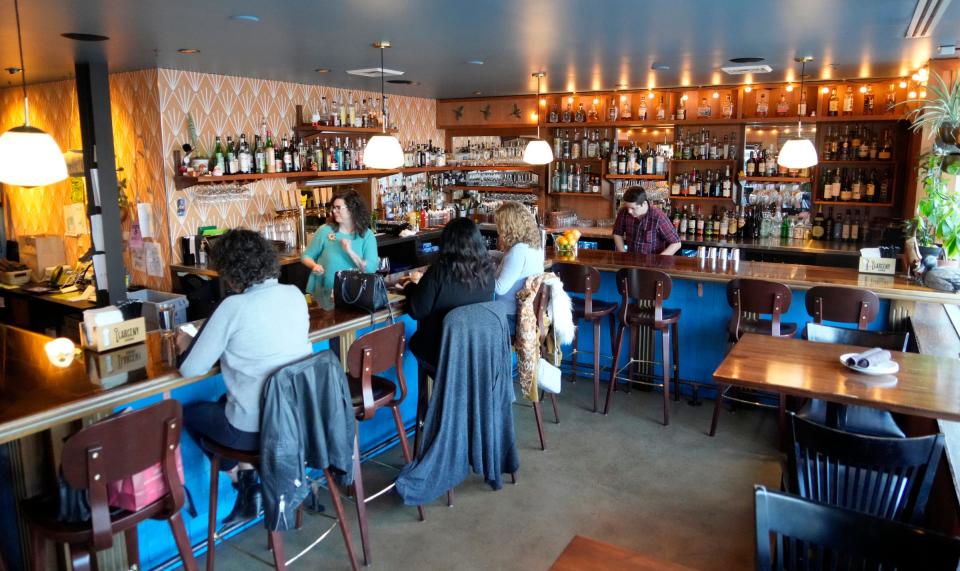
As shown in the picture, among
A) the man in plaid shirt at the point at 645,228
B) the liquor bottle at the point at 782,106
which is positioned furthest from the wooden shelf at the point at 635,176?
the man in plaid shirt at the point at 645,228

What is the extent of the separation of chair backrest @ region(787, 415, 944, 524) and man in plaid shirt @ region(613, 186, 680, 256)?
3.49 m

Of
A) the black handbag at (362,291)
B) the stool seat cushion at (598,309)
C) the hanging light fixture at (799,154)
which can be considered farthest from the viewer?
the hanging light fixture at (799,154)

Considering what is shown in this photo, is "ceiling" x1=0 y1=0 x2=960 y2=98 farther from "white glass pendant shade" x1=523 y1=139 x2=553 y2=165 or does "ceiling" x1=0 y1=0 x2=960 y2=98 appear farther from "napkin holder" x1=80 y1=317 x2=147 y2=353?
"napkin holder" x1=80 y1=317 x2=147 y2=353

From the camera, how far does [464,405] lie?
3.49 m

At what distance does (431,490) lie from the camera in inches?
139

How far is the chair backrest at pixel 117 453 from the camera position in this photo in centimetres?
214

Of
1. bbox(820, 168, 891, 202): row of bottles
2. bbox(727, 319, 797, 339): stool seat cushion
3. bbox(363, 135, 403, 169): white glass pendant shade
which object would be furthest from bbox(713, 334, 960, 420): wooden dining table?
bbox(820, 168, 891, 202): row of bottles

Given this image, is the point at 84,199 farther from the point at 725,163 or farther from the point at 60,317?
the point at 725,163

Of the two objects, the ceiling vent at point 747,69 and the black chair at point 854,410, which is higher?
the ceiling vent at point 747,69

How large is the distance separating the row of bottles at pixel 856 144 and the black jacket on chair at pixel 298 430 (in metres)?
6.10

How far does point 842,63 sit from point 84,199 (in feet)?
21.7

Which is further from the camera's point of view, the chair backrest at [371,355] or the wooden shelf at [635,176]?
the wooden shelf at [635,176]

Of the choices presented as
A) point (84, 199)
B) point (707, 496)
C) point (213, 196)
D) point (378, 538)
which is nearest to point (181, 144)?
point (213, 196)

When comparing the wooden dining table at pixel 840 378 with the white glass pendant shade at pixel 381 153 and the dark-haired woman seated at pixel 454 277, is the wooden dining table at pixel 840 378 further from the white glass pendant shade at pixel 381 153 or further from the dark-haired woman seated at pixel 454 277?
the white glass pendant shade at pixel 381 153
